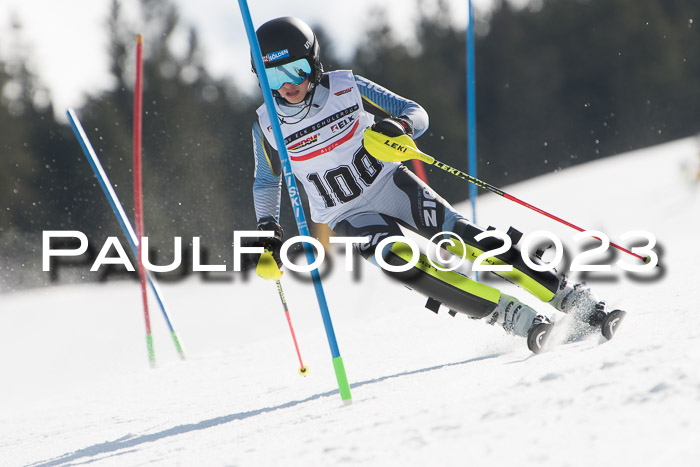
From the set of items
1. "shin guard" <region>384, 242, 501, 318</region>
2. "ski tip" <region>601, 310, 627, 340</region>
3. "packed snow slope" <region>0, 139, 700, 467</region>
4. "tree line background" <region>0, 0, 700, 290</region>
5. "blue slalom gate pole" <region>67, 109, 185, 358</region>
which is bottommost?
"packed snow slope" <region>0, 139, 700, 467</region>

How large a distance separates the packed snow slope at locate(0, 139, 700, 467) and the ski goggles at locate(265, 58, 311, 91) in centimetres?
135

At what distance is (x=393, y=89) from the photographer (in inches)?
1151

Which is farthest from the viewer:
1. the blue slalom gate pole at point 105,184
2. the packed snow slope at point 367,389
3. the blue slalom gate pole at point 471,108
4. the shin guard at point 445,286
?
the blue slalom gate pole at point 105,184

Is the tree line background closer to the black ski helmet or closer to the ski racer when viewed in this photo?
the ski racer

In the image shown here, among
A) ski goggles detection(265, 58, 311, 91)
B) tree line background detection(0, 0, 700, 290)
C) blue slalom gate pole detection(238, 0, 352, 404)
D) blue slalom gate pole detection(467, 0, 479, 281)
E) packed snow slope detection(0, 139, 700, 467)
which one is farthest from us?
tree line background detection(0, 0, 700, 290)

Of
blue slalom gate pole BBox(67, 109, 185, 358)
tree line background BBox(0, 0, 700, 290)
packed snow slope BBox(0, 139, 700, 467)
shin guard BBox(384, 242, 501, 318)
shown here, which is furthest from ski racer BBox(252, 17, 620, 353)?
tree line background BBox(0, 0, 700, 290)

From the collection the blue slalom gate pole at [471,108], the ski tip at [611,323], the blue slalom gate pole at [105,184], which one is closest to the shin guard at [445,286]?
the ski tip at [611,323]

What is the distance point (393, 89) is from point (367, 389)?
27.1m

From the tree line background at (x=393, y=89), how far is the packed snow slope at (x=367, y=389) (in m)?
9.01

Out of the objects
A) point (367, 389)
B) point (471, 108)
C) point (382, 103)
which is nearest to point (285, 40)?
point (382, 103)

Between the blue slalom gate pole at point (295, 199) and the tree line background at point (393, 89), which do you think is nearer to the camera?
the blue slalom gate pole at point (295, 199)

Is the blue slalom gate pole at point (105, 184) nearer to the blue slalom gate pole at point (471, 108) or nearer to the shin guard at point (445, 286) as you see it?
the blue slalom gate pole at point (471, 108)

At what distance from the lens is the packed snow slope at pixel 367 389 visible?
5.53ft

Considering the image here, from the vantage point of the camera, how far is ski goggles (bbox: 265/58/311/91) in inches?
124
